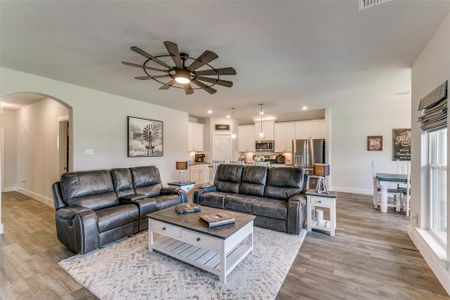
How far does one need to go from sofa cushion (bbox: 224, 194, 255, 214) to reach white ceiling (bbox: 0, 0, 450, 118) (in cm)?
220

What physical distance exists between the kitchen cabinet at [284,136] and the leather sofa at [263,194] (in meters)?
3.35

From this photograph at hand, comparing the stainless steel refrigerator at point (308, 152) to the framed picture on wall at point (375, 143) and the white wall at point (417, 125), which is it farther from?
the white wall at point (417, 125)

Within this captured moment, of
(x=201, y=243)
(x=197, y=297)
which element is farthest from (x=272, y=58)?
(x=197, y=297)

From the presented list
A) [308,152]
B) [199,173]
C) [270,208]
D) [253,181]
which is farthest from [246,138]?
[270,208]

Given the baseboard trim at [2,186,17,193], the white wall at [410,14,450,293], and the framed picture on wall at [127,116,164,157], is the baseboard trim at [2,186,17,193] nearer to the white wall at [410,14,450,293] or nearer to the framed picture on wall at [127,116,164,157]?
the framed picture on wall at [127,116,164,157]

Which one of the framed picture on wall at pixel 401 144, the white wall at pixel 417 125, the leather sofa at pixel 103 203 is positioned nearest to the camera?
the white wall at pixel 417 125

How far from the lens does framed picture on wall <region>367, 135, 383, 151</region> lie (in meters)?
6.00

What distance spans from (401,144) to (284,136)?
3.27 meters

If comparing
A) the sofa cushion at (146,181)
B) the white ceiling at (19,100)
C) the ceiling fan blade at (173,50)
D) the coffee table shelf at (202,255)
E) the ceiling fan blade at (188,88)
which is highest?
the white ceiling at (19,100)

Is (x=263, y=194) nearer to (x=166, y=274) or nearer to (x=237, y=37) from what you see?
(x=166, y=274)

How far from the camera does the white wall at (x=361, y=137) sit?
581cm

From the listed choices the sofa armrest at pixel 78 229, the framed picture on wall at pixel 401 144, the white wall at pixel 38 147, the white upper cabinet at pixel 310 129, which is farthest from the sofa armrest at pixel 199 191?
the framed picture on wall at pixel 401 144

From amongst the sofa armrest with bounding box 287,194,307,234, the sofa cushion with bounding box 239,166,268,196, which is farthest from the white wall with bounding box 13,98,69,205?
the sofa armrest with bounding box 287,194,307,234

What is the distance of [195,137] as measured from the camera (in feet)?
25.8
